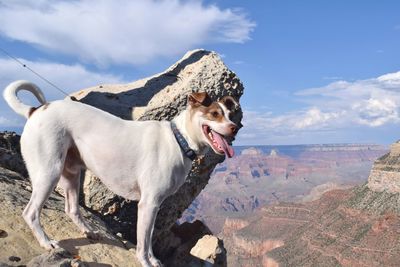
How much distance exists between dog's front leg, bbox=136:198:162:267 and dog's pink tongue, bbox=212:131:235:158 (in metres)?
1.29

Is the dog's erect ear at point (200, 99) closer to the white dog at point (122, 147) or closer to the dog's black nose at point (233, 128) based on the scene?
the white dog at point (122, 147)

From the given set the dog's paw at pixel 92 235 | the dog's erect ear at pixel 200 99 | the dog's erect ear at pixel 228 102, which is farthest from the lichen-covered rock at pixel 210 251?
the dog's erect ear at pixel 200 99

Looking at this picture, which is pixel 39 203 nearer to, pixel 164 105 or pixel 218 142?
pixel 218 142

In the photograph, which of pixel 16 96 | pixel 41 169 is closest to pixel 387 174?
pixel 16 96

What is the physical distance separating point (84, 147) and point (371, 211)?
113m

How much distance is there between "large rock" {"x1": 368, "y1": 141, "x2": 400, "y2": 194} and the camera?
110750 mm

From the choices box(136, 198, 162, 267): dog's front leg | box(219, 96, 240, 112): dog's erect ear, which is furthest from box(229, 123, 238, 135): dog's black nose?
box(136, 198, 162, 267): dog's front leg

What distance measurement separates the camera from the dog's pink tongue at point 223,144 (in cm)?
676

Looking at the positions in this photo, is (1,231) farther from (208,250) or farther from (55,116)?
(208,250)

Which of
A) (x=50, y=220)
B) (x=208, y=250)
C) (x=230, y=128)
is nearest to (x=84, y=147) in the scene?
(x=50, y=220)

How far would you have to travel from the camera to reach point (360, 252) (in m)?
103

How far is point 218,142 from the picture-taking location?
6.84 metres

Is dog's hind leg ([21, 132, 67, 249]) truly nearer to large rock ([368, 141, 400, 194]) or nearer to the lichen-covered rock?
the lichen-covered rock

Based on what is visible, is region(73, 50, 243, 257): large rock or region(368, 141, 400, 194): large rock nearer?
region(73, 50, 243, 257): large rock
